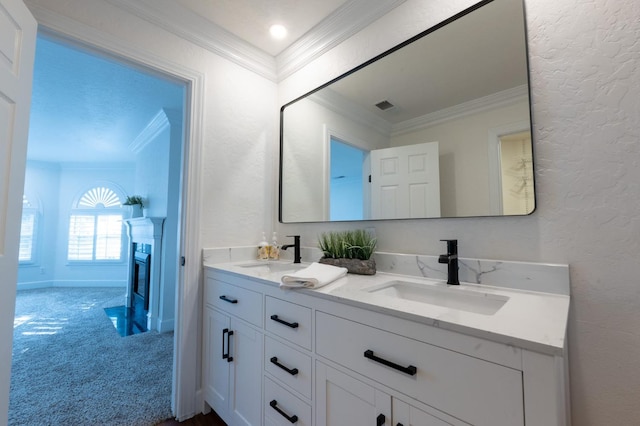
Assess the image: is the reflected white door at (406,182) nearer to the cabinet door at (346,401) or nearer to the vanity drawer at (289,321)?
the vanity drawer at (289,321)

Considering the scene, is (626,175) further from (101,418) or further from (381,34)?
(101,418)

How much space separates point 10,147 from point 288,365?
1.38 meters

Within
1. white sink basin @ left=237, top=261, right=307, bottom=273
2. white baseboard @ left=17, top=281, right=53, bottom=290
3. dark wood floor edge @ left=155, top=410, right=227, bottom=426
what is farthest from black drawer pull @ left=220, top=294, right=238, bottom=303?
white baseboard @ left=17, top=281, right=53, bottom=290

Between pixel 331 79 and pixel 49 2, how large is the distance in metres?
1.49

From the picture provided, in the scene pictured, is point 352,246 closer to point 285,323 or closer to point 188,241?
point 285,323

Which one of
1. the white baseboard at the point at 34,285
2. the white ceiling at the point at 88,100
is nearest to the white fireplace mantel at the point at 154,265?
the white ceiling at the point at 88,100

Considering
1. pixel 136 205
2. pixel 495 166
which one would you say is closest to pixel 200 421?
pixel 495 166

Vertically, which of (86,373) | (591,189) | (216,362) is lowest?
(86,373)

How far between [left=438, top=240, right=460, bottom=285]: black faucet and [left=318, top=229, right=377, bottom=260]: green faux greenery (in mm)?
391

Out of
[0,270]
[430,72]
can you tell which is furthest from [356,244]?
[0,270]

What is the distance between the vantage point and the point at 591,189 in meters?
0.99

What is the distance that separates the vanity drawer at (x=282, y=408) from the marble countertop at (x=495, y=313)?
0.44 metres

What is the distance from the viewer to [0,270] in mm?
1044

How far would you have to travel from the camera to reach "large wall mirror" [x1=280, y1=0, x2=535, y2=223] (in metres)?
1.18
